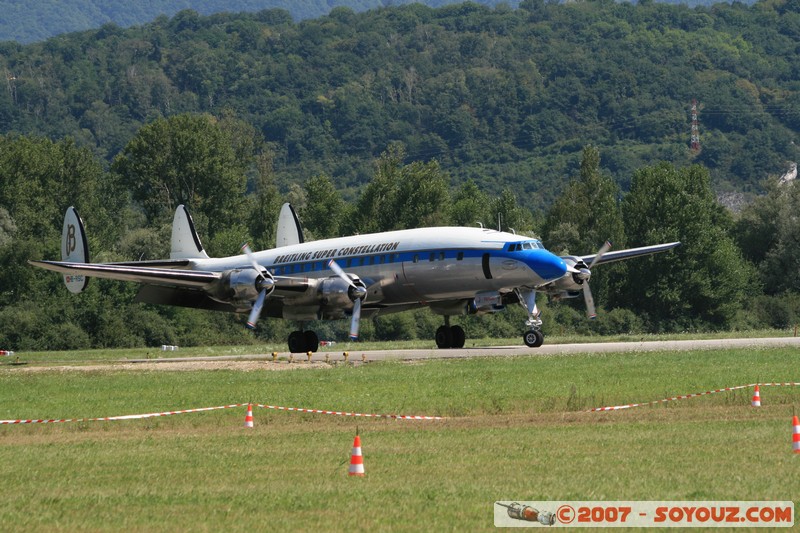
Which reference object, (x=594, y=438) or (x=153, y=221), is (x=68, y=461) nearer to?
(x=594, y=438)

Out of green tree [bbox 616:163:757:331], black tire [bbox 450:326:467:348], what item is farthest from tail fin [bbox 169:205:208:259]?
green tree [bbox 616:163:757:331]

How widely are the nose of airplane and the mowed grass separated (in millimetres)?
5944

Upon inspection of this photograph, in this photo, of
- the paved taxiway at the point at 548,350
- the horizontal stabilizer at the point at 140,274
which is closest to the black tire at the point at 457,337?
the paved taxiway at the point at 548,350

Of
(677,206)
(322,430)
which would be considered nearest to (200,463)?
(322,430)

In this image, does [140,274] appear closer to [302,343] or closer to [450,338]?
[302,343]

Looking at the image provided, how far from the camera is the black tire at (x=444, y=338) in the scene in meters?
49.3

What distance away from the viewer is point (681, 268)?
Result: 7806 cm

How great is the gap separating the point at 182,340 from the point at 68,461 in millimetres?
48744

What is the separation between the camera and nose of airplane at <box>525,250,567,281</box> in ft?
141

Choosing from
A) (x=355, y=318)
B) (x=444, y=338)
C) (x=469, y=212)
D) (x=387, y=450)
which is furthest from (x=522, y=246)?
(x=469, y=212)

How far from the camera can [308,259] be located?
47781 millimetres

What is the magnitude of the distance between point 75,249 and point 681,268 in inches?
1635

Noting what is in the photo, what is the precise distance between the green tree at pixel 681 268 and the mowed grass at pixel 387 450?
4023 centimetres

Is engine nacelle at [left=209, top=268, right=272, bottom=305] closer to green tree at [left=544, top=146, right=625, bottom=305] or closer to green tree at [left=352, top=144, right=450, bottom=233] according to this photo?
green tree at [left=544, top=146, right=625, bottom=305]
